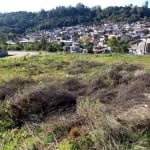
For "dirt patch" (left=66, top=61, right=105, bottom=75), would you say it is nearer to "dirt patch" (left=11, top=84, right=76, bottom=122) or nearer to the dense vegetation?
"dirt patch" (left=11, top=84, right=76, bottom=122)

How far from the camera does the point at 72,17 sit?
13725cm

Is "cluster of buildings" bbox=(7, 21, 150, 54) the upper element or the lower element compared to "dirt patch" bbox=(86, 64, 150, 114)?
lower

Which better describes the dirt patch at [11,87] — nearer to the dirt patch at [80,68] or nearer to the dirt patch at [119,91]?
the dirt patch at [119,91]

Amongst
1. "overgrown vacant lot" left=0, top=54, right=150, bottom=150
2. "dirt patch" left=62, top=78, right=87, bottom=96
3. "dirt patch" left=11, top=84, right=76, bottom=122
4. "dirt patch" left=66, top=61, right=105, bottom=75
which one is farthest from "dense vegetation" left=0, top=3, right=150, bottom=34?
"dirt patch" left=11, top=84, right=76, bottom=122

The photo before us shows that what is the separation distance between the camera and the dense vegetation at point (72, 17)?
417 ft

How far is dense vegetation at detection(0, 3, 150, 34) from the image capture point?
127m

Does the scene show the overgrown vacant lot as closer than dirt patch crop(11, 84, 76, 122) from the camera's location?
Yes

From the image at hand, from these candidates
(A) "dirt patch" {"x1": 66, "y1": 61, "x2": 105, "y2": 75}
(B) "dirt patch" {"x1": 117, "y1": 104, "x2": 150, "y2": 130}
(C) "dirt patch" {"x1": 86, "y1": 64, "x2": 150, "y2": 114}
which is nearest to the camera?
(B) "dirt patch" {"x1": 117, "y1": 104, "x2": 150, "y2": 130}

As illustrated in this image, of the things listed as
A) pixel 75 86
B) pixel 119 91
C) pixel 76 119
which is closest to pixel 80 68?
pixel 75 86

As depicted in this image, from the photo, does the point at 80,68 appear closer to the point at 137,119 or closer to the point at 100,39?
the point at 137,119

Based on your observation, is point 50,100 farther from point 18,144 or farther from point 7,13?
point 7,13

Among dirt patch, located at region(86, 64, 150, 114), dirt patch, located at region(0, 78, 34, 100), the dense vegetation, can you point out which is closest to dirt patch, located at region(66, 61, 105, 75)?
dirt patch, located at region(86, 64, 150, 114)

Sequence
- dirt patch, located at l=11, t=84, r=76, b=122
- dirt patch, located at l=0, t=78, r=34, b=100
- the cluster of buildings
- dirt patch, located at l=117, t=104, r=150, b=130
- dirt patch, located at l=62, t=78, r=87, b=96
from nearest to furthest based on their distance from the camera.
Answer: dirt patch, located at l=117, t=104, r=150, b=130, dirt patch, located at l=11, t=84, r=76, b=122, dirt patch, located at l=0, t=78, r=34, b=100, dirt patch, located at l=62, t=78, r=87, b=96, the cluster of buildings

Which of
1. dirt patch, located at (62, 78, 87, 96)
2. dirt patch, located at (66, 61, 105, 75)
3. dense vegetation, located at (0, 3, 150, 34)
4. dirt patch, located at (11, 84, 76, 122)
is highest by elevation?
dirt patch, located at (11, 84, 76, 122)
